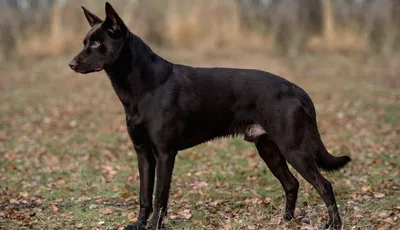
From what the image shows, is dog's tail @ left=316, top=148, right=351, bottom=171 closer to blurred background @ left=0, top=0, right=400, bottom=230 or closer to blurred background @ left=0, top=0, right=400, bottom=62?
blurred background @ left=0, top=0, right=400, bottom=230

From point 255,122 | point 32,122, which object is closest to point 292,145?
point 255,122

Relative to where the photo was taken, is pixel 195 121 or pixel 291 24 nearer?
pixel 195 121

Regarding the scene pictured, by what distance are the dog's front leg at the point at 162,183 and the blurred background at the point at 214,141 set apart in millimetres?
270

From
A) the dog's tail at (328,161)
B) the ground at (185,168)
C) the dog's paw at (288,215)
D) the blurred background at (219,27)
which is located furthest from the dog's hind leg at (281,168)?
the blurred background at (219,27)

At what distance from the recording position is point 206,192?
18.6 ft

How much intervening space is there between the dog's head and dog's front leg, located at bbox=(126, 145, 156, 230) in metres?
0.76

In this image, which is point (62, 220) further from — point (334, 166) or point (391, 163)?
point (391, 163)

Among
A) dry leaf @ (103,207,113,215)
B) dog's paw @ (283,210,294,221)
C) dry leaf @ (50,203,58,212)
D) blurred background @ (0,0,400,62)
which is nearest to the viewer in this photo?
dog's paw @ (283,210,294,221)

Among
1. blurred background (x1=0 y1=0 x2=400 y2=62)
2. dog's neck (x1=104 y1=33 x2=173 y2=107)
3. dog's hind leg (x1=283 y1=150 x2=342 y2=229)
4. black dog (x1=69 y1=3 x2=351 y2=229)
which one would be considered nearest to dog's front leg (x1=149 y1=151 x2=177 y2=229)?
black dog (x1=69 y1=3 x2=351 y2=229)

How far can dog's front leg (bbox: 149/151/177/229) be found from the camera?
414cm

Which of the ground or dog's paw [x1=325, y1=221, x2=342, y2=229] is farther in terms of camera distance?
the ground

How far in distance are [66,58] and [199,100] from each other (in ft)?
43.6

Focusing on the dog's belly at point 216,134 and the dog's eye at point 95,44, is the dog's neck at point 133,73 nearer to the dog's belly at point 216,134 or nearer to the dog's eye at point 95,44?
the dog's eye at point 95,44

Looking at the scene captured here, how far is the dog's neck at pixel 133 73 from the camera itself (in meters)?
4.21
